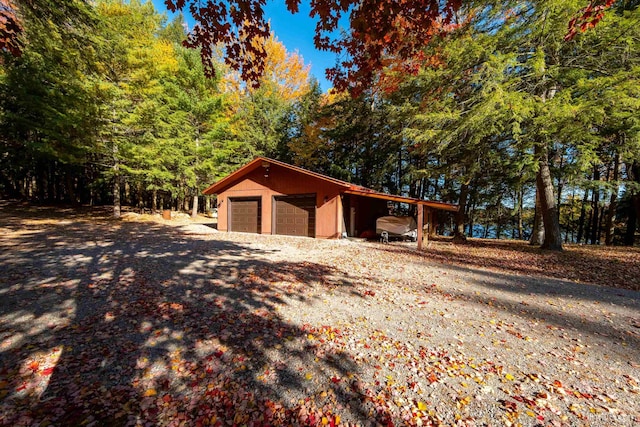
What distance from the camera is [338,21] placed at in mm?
3646

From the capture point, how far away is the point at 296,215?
1404 centimetres

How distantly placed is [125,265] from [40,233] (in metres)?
7.28

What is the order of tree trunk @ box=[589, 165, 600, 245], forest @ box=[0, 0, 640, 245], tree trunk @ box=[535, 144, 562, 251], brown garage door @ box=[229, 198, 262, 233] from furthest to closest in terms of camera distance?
1. tree trunk @ box=[589, 165, 600, 245]
2. brown garage door @ box=[229, 198, 262, 233]
3. tree trunk @ box=[535, 144, 562, 251]
4. forest @ box=[0, 0, 640, 245]

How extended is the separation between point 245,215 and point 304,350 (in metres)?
13.7

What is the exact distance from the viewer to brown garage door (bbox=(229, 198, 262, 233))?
50.1 ft

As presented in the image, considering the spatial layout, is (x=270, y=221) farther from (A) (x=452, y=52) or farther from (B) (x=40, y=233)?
(A) (x=452, y=52)

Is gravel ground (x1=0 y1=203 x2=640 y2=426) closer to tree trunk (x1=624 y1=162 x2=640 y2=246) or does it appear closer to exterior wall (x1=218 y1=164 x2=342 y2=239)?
exterior wall (x1=218 y1=164 x2=342 y2=239)

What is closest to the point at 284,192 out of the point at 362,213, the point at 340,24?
the point at 362,213

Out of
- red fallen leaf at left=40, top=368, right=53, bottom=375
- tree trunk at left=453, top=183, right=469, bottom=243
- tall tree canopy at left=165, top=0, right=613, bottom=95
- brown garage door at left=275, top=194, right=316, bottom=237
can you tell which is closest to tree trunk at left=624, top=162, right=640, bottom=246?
tree trunk at left=453, top=183, right=469, bottom=243

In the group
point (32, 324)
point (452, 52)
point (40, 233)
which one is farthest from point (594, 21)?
point (40, 233)

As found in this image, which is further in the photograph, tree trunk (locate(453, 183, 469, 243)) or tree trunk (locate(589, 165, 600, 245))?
tree trunk (locate(589, 165, 600, 245))

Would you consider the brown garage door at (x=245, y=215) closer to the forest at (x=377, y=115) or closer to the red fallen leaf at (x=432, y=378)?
the forest at (x=377, y=115)

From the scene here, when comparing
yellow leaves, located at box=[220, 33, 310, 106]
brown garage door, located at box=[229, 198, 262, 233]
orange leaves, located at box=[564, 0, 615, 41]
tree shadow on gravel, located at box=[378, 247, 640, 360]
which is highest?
yellow leaves, located at box=[220, 33, 310, 106]

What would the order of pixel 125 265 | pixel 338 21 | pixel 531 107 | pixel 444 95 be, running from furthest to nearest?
pixel 444 95 < pixel 531 107 < pixel 125 265 < pixel 338 21
